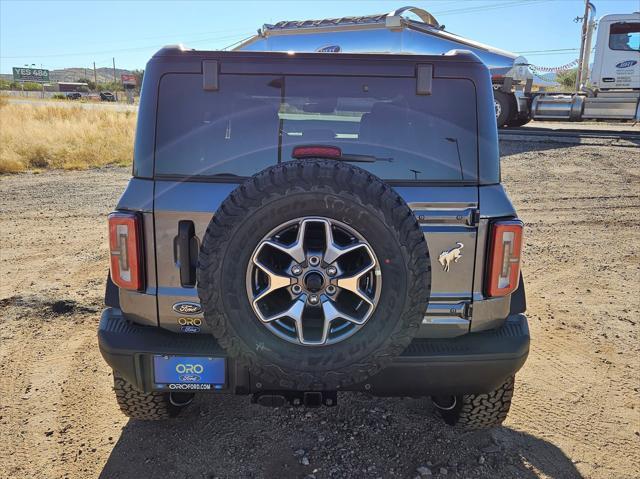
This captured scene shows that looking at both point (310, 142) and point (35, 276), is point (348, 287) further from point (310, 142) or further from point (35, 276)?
point (35, 276)

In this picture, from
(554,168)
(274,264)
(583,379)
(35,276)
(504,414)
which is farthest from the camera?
(554,168)

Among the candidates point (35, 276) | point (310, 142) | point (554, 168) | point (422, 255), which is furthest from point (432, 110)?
point (554, 168)

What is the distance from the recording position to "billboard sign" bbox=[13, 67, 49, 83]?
3821 inches

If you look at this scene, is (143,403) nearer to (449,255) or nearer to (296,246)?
(296,246)

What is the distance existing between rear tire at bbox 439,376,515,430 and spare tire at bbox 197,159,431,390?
0.97m

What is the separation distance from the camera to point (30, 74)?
98.6 metres

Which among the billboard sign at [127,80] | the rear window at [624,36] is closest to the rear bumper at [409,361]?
the rear window at [624,36]

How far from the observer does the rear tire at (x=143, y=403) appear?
2.80m

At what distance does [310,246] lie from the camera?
220 cm

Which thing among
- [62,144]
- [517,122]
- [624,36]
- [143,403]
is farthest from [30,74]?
[143,403]

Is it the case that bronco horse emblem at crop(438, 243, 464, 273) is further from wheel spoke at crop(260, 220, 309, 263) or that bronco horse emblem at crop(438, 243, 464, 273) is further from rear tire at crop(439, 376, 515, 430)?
rear tire at crop(439, 376, 515, 430)

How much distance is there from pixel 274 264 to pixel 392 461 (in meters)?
1.30

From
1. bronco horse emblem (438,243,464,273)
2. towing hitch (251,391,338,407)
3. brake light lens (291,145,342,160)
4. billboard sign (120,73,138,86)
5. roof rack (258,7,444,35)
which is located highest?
billboard sign (120,73,138,86)

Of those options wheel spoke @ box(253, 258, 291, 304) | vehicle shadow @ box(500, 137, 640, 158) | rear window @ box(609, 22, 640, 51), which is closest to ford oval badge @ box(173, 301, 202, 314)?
wheel spoke @ box(253, 258, 291, 304)
